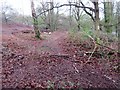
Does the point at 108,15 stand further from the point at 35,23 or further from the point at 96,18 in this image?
the point at 35,23

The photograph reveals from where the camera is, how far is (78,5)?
12.4ft

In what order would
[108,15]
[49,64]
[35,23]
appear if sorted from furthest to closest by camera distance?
[108,15] → [35,23] → [49,64]

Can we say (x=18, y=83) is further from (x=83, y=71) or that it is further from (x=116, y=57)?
(x=116, y=57)

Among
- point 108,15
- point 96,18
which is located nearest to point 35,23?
point 96,18

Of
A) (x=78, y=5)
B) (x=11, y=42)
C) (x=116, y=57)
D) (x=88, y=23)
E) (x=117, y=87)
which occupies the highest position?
(x=78, y=5)

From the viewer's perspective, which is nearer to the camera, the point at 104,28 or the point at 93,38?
the point at 93,38

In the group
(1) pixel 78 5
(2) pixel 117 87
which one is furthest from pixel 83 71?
(1) pixel 78 5

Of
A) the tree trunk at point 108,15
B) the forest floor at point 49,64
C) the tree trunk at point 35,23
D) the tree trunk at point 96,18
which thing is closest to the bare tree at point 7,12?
the forest floor at point 49,64

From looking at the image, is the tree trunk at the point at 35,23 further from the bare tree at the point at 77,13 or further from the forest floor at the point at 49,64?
the bare tree at the point at 77,13

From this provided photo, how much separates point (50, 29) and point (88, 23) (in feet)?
2.35

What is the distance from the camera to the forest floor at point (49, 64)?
8.77 feet

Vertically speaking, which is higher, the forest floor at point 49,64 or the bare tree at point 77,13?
the bare tree at point 77,13

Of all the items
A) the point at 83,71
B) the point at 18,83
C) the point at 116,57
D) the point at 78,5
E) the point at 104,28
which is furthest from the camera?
the point at 104,28

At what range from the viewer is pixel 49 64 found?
306 cm
